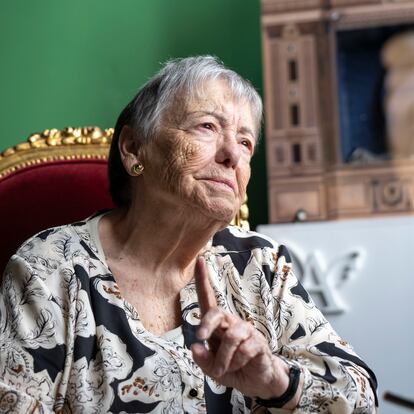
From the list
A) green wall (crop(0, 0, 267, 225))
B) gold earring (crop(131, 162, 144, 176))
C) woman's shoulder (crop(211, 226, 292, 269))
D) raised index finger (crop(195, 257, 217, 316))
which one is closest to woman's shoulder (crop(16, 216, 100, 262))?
gold earring (crop(131, 162, 144, 176))

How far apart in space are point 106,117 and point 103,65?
0.15 m

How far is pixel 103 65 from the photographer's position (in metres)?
2.53

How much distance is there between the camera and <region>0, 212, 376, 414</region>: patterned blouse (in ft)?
4.35

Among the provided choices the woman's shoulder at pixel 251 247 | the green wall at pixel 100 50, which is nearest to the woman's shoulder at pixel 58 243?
the woman's shoulder at pixel 251 247

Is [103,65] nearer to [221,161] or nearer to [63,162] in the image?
[63,162]

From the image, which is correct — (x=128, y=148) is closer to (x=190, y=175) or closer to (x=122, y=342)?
(x=190, y=175)

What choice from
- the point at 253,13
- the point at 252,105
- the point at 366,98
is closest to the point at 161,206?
the point at 252,105

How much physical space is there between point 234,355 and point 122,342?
0.30 m

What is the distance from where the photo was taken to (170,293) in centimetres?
153

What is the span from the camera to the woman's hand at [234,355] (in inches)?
45.2

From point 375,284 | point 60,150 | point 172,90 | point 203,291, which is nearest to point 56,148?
point 60,150

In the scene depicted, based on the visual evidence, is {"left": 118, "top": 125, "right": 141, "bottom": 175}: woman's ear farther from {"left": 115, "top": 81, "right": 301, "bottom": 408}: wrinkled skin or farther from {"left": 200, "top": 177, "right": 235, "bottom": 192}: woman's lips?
{"left": 200, "top": 177, "right": 235, "bottom": 192}: woman's lips

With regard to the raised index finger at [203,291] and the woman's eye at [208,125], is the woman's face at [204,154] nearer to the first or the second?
the woman's eye at [208,125]

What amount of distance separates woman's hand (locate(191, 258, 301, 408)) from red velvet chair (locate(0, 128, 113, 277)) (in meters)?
0.60
